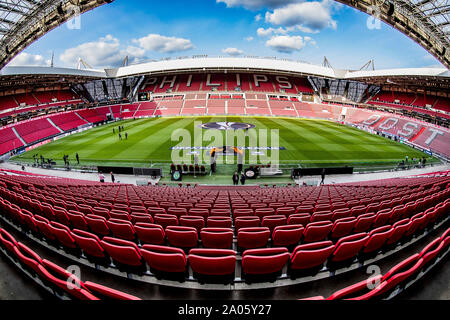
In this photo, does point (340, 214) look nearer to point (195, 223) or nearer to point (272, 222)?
point (272, 222)

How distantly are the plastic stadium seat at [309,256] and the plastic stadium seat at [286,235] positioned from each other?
1.79ft

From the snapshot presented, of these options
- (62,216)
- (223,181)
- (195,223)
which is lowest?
(223,181)

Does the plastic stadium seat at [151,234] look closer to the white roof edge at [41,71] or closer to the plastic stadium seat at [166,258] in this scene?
the plastic stadium seat at [166,258]

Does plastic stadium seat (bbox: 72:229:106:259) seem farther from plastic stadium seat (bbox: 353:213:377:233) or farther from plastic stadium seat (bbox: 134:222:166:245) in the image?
plastic stadium seat (bbox: 353:213:377:233)

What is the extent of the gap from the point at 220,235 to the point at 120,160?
72.8ft

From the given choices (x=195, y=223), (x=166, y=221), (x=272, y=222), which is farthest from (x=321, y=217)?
(x=166, y=221)

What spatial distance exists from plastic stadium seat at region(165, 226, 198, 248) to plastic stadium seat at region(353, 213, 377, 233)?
12.0ft

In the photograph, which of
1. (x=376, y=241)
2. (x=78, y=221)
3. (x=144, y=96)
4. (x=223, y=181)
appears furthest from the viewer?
(x=144, y=96)

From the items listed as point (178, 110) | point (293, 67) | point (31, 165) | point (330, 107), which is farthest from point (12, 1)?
point (330, 107)

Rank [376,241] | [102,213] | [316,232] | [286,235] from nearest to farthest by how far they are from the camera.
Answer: [376,241] → [286,235] → [316,232] → [102,213]

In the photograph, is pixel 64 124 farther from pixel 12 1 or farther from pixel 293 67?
pixel 293 67

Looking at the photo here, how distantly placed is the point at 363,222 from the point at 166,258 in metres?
4.39

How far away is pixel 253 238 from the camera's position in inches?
158

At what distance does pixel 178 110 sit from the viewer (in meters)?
56.0
